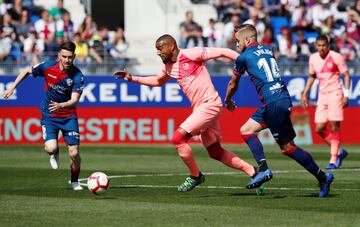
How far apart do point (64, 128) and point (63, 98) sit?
1.56 feet

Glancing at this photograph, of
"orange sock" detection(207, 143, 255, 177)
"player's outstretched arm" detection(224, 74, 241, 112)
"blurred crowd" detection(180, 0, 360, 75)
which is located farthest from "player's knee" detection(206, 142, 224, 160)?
"blurred crowd" detection(180, 0, 360, 75)

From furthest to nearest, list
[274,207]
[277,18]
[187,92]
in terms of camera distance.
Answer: [277,18], [187,92], [274,207]

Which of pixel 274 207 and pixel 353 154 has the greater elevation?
pixel 274 207

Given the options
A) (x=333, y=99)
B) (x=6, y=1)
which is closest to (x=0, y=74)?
(x=6, y=1)

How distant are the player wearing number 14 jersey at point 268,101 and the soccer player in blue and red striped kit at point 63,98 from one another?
260cm

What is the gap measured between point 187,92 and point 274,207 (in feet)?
8.83

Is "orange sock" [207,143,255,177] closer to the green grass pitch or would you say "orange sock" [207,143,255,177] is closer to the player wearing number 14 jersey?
the player wearing number 14 jersey

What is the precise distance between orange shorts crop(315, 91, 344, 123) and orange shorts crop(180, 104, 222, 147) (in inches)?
238

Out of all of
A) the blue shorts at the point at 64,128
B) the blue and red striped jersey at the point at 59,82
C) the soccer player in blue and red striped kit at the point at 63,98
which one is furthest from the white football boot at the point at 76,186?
the blue and red striped jersey at the point at 59,82

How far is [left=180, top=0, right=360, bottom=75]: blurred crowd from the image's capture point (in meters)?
32.3

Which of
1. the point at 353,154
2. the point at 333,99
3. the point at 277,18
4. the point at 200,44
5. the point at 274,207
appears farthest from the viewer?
the point at 277,18

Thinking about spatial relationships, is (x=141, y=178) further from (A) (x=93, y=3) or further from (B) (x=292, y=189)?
(A) (x=93, y=3)

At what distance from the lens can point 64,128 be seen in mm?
16625

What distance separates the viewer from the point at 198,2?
1430 inches
